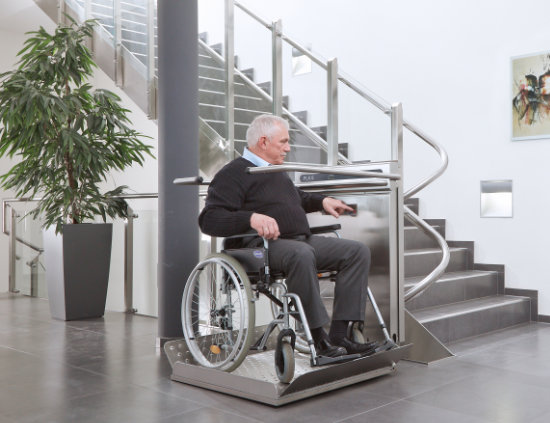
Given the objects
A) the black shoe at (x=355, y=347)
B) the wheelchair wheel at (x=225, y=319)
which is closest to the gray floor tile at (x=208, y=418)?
the wheelchair wheel at (x=225, y=319)

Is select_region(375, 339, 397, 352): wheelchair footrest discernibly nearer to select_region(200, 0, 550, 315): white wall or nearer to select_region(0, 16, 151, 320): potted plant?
select_region(200, 0, 550, 315): white wall

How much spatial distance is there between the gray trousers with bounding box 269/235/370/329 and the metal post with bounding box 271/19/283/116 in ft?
5.72

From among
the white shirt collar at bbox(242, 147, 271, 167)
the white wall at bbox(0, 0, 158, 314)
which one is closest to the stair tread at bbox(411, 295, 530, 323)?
the white shirt collar at bbox(242, 147, 271, 167)

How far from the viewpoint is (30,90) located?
4277 millimetres

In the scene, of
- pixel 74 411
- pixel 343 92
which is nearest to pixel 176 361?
pixel 74 411

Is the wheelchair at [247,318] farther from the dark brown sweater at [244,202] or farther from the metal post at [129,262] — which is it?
the metal post at [129,262]

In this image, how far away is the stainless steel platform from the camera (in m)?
2.46

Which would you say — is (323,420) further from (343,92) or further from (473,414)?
(343,92)

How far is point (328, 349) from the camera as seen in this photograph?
8.57ft

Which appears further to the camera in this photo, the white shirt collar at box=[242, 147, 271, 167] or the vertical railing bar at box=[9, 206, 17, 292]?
the vertical railing bar at box=[9, 206, 17, 292]

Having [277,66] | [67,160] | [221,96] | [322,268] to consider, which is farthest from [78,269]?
[322,268]

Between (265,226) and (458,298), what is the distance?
86.8 inches

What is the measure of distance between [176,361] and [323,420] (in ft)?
2.82

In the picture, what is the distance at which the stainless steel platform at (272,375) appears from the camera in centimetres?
246
